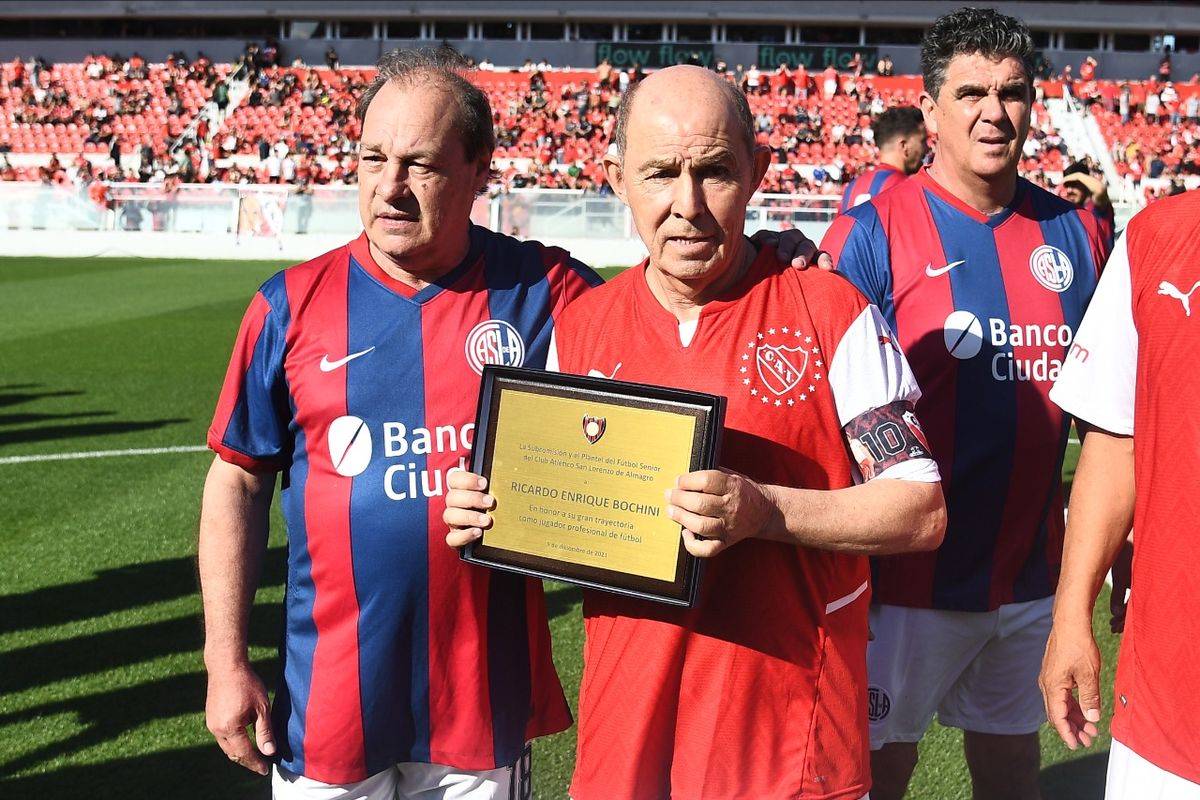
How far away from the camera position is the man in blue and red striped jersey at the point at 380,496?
7.99ft

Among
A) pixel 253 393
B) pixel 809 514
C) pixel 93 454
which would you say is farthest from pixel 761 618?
pixel 93 454

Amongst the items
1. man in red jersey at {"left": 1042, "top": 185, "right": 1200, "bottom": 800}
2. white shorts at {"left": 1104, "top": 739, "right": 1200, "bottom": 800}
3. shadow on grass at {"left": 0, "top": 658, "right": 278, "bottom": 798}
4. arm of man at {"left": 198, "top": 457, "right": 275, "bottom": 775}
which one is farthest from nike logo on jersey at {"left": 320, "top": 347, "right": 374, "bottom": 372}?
shadow on grass at {"left": 0, "top": 658, "right": 278, "bottom": 798}

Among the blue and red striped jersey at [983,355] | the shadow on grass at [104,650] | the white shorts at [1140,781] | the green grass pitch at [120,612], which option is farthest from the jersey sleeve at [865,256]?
the shadow on grass at [104,650]

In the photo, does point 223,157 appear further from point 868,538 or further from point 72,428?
point 868,538

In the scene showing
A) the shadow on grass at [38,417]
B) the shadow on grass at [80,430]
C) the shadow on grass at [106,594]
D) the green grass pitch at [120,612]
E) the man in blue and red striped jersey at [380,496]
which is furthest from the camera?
the shadow on grass at [38,417]

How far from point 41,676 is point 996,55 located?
454 centimetres

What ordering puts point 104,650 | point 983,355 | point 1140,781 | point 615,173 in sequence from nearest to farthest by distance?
point 1140,781 → point 615,173 → point 983,355 → point 104,650

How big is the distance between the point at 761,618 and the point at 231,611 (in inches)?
45.3

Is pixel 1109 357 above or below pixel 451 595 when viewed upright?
above

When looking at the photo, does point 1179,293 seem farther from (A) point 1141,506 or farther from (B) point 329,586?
(B) point 329,586

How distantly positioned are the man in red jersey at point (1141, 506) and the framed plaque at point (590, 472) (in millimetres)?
797

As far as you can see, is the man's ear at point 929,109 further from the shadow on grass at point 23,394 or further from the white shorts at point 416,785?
the shadow on grass at point 23,394

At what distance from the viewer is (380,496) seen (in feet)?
7.98

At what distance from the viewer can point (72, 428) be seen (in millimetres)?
9555
